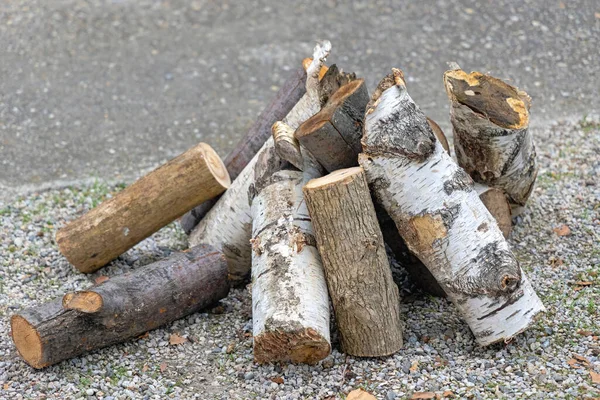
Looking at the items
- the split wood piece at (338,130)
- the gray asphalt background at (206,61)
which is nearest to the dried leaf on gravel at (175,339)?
the split wood piece at (338,130)

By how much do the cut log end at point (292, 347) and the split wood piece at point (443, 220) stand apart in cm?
78

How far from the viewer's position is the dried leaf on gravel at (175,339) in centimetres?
435

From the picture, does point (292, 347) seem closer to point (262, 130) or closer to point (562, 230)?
point (262, 130)

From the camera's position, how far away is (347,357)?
4047 millimetres

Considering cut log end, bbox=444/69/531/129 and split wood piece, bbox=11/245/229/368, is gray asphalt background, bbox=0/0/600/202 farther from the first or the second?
cut log end, bbox=444/69/531/129

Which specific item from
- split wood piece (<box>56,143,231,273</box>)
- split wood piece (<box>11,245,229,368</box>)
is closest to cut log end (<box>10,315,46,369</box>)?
split wood piece (<box>11,245,229,368</box>)

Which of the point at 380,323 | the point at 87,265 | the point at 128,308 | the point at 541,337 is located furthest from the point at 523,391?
the point at 87,265

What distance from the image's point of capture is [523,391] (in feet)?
12.0

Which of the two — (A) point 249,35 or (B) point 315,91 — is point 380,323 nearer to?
(B) point 315,91

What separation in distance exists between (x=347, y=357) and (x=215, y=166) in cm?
170

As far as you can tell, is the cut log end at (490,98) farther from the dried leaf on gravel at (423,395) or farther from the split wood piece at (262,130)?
the dried leaf on gravel at (423,395)

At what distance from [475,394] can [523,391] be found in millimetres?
234

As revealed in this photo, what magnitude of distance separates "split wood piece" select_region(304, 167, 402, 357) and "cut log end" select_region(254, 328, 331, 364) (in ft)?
0.75

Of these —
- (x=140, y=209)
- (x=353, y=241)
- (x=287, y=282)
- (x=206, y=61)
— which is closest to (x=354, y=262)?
(x=353, y=241)
